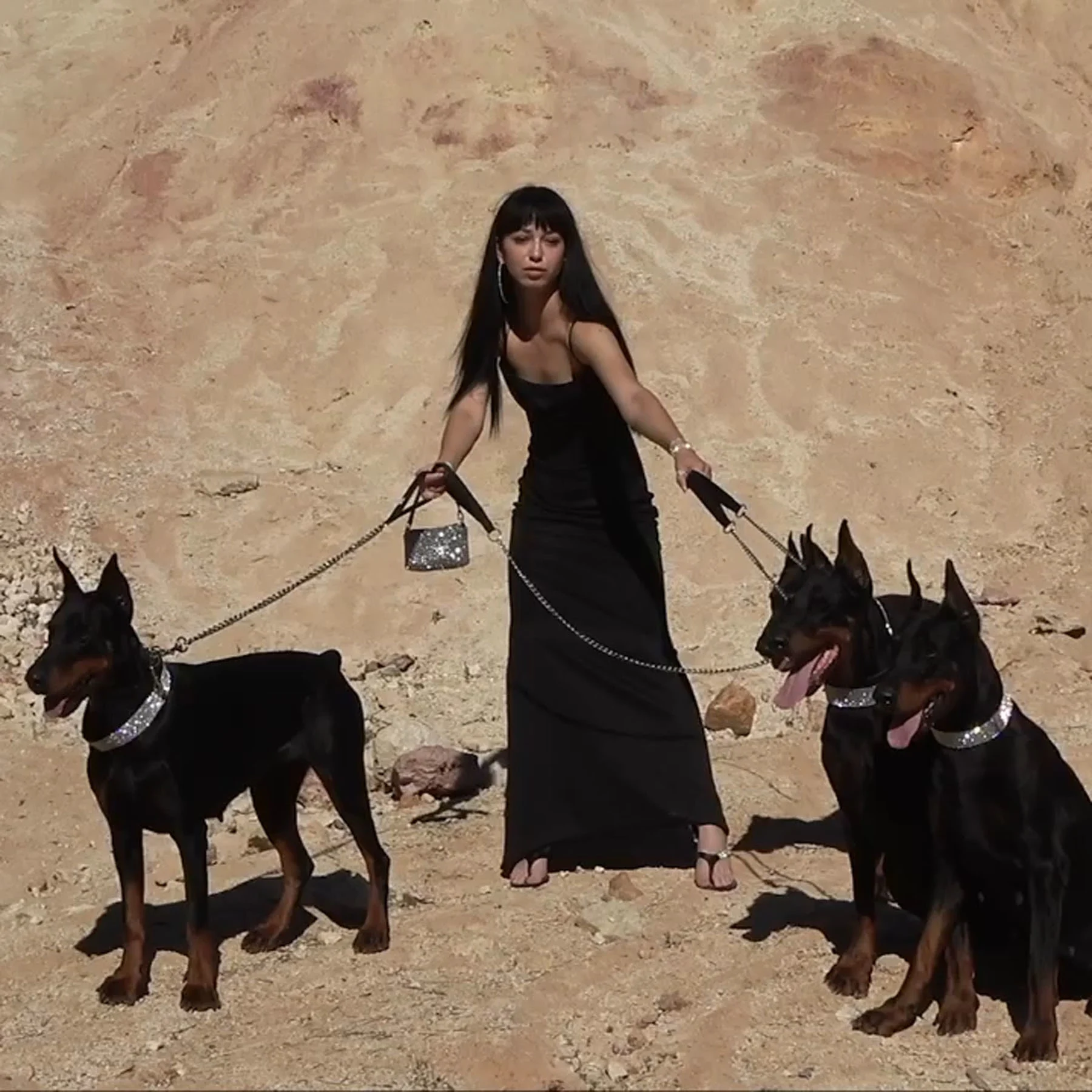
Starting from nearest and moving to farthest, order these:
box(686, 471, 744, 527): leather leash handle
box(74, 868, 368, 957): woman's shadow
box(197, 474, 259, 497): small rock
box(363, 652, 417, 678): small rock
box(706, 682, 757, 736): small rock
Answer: box(686, 471, 744, 527): leather leash handle
box(74, 868, 368, 957): woman's shadow
box(706, 682, 757, 736): small rock
box(363, 652, 417, 678): small rock
box(197, 474, 259, 497): small rock

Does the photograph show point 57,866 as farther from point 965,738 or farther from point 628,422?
point 965,738

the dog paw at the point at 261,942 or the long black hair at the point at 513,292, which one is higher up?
the long black hair at the point at 513,292

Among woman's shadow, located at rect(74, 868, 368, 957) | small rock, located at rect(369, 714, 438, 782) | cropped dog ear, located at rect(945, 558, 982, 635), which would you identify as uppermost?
cropped dog ear, located at rect(945, 558, 982, 635)

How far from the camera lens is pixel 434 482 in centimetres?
635

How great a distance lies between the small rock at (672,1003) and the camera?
548 cm

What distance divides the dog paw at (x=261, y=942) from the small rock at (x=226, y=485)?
5.88 metres

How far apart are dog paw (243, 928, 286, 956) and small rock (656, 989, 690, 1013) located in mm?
1391

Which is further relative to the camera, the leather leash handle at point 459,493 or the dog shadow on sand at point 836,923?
the leather leash handle at point 459,493

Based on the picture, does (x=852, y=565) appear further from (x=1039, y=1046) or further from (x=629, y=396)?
(x=1039, y=1046)

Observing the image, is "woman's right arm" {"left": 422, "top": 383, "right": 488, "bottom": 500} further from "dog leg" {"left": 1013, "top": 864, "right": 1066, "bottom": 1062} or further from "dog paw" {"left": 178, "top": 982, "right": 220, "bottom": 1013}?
"dog leg" {"left": 1013, "top": 864, "right": 1066, "bottom": 1062}

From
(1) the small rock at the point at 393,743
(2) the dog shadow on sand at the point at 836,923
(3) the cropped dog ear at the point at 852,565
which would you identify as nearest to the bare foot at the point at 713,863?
(2) the dog shadow on sand at the point at 836,923

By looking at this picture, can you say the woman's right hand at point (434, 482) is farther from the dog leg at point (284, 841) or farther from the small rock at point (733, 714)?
the small rock at point (733, 714)

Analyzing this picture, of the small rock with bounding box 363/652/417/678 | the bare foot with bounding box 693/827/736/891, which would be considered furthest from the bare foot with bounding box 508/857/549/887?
the small rock with bounding box 363/652/417/678

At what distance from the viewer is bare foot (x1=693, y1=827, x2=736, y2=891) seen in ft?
21.4
